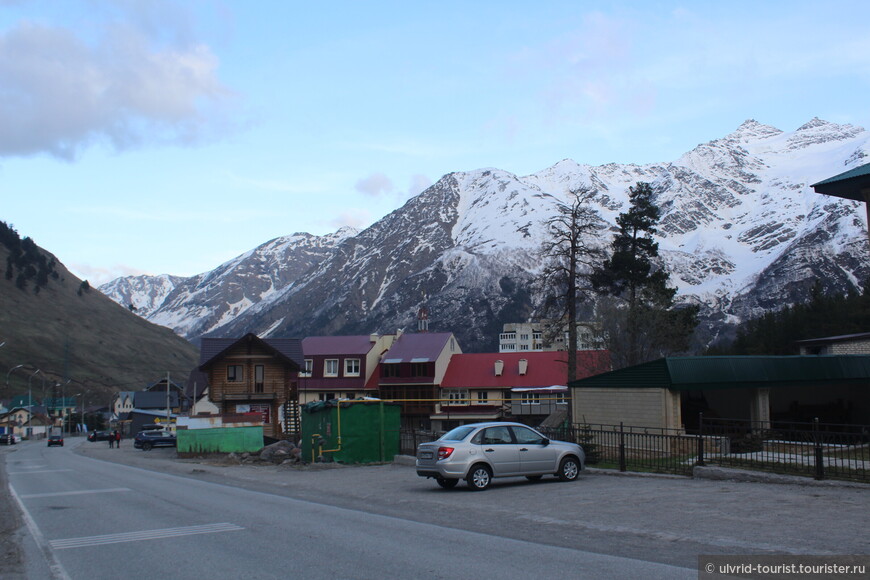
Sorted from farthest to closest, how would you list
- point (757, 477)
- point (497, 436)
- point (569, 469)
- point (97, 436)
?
point (97, 436)
point (569, 469)
point (497, 436)
point (757, 477)

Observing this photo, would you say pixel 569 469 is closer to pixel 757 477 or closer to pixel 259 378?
pixel 757 477

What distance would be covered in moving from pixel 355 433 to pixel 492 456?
12.1m

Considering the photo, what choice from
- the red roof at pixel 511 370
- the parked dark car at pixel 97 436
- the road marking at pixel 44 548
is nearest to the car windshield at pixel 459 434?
the road marking at pixel 44 548

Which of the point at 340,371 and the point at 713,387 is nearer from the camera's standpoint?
the point at 713,387

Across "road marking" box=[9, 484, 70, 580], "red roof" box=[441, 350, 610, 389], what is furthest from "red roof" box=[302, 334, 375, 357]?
"road marking" box=[9, 484, 70, 580]

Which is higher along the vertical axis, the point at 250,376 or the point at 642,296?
the point at 642,296

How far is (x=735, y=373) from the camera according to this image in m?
28.3

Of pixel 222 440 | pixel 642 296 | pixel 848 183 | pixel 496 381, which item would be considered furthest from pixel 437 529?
pixel 496 381

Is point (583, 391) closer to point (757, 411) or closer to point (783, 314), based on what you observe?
point (757, 411)

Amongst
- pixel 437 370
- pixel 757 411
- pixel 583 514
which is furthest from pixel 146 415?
pixel 583 514

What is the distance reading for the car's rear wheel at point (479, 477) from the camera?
18.8 m

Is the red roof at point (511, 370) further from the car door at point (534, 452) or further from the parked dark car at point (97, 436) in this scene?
the parked dark car at point (97, 436)

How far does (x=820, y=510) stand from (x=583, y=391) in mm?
17813

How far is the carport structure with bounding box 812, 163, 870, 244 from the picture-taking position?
2508 cm
